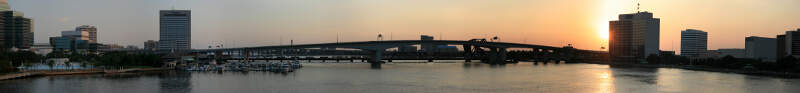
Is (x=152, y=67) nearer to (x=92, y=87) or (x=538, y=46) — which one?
(x=92, y=87)

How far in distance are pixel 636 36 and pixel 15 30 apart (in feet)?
552

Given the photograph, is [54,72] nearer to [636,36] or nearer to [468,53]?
[468,53]

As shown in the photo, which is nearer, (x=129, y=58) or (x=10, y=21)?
(x=129, y=58)

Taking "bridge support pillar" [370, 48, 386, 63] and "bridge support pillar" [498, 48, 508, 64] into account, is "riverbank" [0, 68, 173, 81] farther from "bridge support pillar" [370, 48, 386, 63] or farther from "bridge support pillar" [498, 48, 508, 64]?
"bridge support pillar" [498, 48, 508, 64]

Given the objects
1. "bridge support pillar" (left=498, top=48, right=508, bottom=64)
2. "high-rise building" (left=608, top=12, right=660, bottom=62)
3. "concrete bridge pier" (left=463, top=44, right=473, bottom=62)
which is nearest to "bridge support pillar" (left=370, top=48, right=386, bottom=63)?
"bridge support pillar" (left=498, top=48, right=508, bottom=64)

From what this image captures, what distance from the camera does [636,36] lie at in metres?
188

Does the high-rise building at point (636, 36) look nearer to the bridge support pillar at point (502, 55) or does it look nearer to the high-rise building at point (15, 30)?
the bridge support pillar at point (502, 55)

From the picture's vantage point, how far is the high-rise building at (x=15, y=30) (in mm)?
184913

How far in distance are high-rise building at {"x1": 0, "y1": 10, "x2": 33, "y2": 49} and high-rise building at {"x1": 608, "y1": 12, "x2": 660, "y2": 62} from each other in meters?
158

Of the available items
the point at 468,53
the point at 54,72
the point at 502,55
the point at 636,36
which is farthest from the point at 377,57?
the point at 636,36

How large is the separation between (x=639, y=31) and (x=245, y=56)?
4380 inches

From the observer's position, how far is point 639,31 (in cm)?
18788

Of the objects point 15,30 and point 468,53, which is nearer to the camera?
point 468,53

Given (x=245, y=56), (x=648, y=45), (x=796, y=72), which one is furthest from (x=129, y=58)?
(x=648, y=45)
